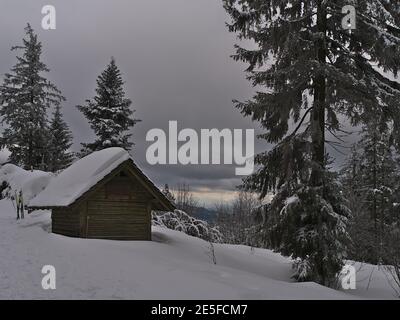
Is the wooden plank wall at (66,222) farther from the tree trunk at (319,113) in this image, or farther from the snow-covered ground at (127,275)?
the tree trunk at (319,113)

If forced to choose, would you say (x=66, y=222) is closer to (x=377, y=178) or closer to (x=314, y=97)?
(x=314, y=97)

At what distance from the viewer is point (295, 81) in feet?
47.1

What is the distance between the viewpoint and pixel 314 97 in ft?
50.0

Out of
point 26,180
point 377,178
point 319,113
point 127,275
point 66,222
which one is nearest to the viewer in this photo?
point 127,275

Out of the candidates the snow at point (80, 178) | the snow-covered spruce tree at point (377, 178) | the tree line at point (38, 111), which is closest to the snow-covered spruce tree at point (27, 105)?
the tree line at point (38, 111)

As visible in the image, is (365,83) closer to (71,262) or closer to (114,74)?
(71,262)

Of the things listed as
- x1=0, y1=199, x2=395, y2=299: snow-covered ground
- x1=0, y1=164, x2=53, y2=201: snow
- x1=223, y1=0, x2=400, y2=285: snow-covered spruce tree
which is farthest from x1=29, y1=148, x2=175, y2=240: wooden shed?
x1=0, y1=164, x2=53, y2=201: snow

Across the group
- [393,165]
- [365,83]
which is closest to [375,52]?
[365,83]

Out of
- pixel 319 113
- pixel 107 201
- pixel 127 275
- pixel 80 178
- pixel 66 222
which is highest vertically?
pixel 319 113

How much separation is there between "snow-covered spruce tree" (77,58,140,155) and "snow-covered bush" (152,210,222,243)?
5948mm

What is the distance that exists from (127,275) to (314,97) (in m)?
8.64

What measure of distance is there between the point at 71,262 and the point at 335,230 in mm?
8304

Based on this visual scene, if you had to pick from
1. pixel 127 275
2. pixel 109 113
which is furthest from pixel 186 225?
pixel 127 275

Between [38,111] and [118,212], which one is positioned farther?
[38,111]
